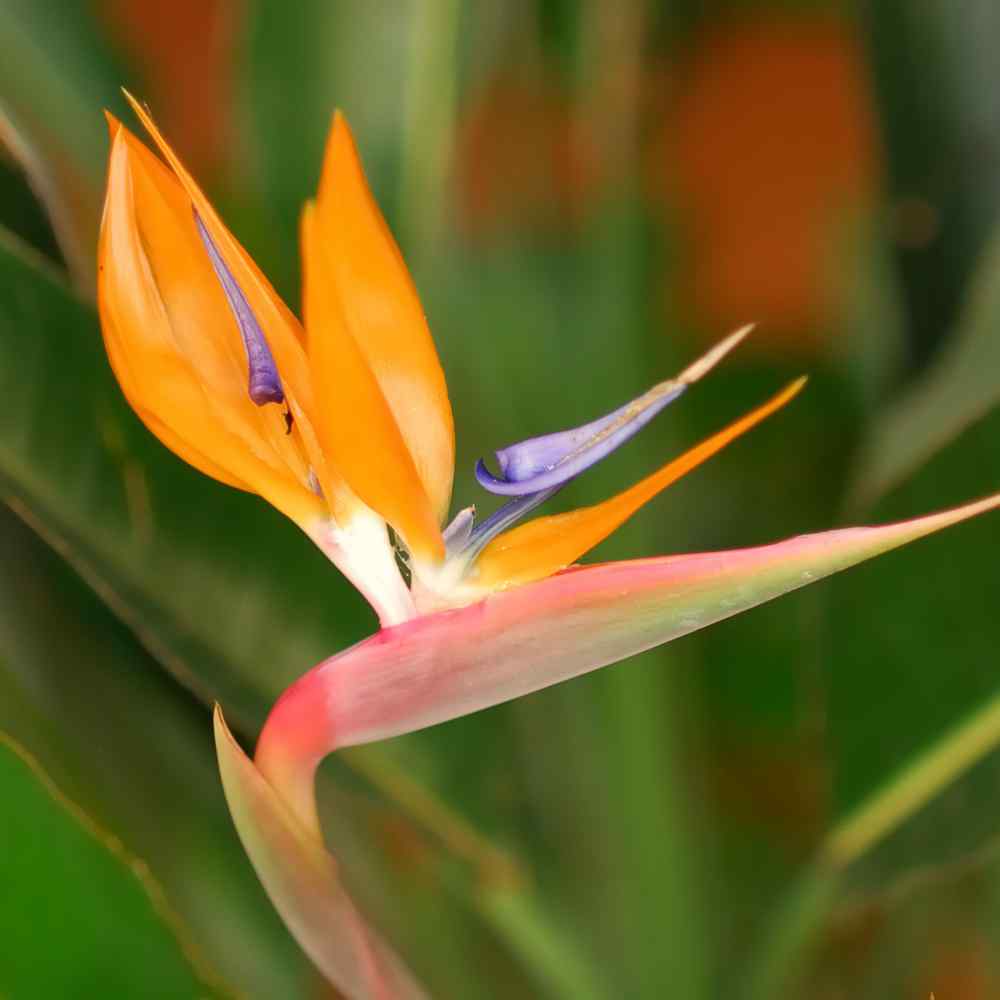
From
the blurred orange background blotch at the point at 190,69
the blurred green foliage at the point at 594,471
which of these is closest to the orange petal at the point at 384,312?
the blurred green foliage at the point at 594,471

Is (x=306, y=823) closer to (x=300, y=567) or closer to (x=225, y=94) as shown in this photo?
(x=300, y=567)

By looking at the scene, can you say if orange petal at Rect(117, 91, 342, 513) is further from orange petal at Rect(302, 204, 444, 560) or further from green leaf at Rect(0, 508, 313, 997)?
green leaf at Rect(0, 508, 313, 997)

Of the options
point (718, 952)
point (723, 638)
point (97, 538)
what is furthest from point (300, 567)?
point (718, 952)

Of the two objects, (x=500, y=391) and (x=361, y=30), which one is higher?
(x=361, y=30)

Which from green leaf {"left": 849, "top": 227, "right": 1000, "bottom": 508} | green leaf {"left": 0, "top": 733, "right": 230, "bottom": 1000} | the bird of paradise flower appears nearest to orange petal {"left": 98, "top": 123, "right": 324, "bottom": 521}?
the bird of paradise flower

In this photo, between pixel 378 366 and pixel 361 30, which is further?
pixel 361 30

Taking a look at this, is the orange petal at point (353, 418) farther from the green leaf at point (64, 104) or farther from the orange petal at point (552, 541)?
the green leaf at point (64, 104)
